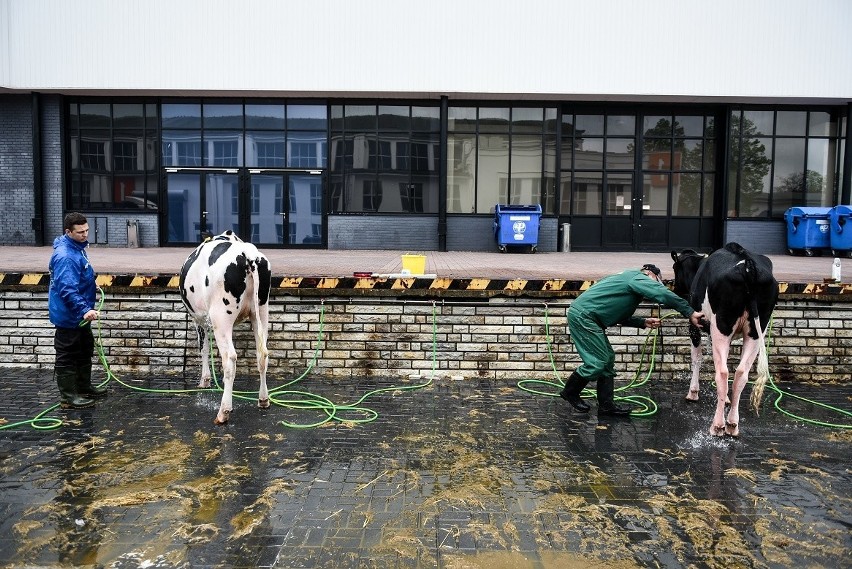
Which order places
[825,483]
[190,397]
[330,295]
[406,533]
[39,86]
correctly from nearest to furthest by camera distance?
[406,533] < [825,483] < [190,397] < [330,295] < [39,86]

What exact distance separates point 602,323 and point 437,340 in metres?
2.37

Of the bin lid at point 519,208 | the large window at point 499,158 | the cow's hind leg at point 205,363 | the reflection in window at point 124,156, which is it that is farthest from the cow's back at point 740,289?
the reflection in window at point 124,156

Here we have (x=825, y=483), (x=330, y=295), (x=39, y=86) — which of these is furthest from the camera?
(x=39, y=86)

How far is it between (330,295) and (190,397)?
2149mm

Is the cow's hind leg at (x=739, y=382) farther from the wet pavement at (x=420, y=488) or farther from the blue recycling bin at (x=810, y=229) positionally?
the blue recycling bin at (x=810, y=229)

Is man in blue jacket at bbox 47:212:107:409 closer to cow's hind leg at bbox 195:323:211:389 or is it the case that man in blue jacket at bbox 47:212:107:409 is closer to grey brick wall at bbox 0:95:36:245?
cow's hind leg at bbox 195:323:211:389

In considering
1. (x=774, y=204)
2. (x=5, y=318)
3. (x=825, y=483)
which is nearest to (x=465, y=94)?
(x=774, y=204)

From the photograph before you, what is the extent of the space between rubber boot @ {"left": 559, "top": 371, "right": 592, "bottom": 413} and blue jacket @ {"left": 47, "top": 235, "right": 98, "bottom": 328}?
5231mm

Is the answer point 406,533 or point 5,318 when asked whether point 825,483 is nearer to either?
point 406,533

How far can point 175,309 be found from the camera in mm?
8711

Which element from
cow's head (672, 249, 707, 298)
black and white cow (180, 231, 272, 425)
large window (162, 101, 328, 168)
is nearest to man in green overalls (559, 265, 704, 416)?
cow's head (672, 249, 707, 298)

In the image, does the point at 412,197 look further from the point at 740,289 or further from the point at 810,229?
the point at 740,289

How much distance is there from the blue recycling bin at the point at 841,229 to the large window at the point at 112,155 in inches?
882

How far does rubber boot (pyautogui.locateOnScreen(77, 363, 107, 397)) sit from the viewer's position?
24.0ft
